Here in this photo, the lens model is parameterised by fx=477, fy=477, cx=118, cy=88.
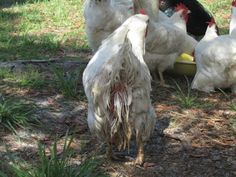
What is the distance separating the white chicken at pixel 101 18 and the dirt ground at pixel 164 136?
102 cm

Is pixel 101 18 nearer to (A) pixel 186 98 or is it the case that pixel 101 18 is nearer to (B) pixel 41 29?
(A) pixel 186 98

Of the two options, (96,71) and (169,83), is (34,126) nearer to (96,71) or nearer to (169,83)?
(96,71)

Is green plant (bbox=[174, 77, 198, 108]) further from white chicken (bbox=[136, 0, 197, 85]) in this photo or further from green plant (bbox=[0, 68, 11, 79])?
green plant (bbox=[0, 68, 11, 79])

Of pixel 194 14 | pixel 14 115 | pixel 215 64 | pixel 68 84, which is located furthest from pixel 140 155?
pixel 194 14

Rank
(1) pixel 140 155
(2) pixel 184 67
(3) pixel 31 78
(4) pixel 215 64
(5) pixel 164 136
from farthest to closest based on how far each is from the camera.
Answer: (2) pixel 184 67
(3) pixel 31 78
(4) pixel 215 64
(5) pixel 164 136
(1) pixel 140 155

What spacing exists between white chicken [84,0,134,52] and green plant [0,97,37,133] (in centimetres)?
182

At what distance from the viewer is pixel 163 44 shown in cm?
611

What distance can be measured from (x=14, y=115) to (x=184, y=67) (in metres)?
→ 2.74

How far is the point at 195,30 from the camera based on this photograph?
8.01 m

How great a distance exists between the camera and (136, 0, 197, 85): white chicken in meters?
6.00

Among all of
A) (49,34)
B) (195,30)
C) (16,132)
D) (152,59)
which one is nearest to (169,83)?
(152,59)

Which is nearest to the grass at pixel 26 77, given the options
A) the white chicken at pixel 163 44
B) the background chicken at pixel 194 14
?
the white chicken at pixel 163 44

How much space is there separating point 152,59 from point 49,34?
3.01 meters

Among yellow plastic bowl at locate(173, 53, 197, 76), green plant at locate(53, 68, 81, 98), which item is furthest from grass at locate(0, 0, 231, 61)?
yellow plastic bowl at locate(173, 53, 197, 76)
